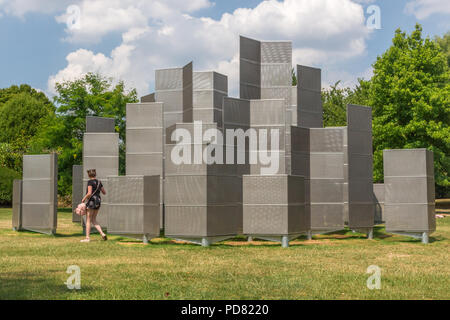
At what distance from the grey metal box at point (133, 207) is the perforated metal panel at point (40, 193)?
3.64m

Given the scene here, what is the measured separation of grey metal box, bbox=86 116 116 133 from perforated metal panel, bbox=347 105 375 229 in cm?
980

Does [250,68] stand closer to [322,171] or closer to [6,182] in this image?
[322,171]

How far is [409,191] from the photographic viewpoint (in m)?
15.6

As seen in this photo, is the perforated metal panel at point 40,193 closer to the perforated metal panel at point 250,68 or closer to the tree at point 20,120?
the perforated metal panel at point 250,68

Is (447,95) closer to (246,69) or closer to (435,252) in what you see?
A: (246,69)

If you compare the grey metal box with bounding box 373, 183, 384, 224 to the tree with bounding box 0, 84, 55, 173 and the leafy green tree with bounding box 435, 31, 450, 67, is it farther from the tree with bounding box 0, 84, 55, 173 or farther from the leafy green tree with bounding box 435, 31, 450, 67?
the tree with bounding box 0, 84, 55, 173

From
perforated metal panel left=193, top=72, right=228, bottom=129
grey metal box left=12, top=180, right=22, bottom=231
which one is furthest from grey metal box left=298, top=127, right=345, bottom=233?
grey metal box left=12, top=180, right=22, bottom=231

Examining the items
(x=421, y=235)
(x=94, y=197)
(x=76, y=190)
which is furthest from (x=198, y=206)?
(x=76, y=190)

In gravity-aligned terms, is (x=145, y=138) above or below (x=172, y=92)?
below

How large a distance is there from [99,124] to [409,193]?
1237 centimetres

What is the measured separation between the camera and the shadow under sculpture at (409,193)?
15430mm

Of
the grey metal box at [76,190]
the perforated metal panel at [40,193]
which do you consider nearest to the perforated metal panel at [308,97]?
the perforated metal panel at [40,193]

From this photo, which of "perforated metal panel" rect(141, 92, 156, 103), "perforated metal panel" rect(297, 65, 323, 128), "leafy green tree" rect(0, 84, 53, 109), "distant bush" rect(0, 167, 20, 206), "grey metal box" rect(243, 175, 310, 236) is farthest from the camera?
"leafy green tree" rect(0, 84, 53, 109)

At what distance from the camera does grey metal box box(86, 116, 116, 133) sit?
68.9 ft
